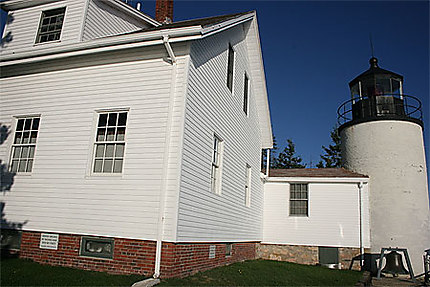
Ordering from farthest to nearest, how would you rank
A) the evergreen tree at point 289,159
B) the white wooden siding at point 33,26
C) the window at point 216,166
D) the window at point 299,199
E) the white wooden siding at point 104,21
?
the evergreen tree at point 289,159
the window at point 299,199
the white wooden siding at point 104,21
the white wooden siding at point 33,26
the window at point 216,166

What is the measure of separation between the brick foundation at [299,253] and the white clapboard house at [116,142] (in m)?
4.05

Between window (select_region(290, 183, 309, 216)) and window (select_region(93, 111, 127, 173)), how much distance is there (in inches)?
387

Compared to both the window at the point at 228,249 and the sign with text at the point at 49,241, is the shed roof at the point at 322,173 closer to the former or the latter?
the window at the point at 228,249

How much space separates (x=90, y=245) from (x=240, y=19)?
7904mm

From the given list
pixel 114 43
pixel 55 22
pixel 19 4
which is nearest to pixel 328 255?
pixel 114 43

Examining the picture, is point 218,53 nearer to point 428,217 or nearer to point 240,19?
point 240,19

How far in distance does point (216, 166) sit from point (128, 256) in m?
3.59

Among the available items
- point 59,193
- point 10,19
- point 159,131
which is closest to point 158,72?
point 159,131

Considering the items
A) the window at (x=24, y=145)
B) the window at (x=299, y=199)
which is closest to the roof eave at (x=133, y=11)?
the window at (x=24, y=145)

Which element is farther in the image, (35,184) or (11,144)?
(11,144)

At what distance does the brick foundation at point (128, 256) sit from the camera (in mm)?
7352

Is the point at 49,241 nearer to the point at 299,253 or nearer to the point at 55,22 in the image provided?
the point at 55,22

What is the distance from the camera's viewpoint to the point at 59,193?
27.7 ft

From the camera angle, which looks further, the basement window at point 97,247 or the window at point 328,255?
the window at point 328,255
